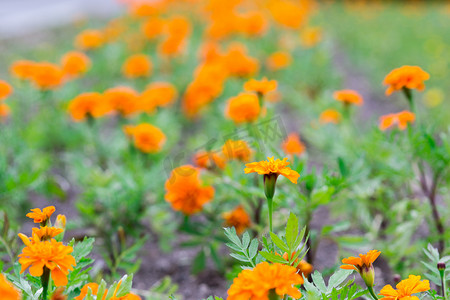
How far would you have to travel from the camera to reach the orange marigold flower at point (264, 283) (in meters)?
0.94

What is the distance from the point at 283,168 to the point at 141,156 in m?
1.30

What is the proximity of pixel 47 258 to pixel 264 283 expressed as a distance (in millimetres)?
419

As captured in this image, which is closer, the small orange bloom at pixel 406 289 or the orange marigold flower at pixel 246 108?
the small orange bloom at pixel 406 289

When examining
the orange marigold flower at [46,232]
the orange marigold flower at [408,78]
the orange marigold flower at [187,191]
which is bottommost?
the orange marigold flower at [187,191]

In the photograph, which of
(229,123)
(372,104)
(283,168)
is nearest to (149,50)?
(372,104)

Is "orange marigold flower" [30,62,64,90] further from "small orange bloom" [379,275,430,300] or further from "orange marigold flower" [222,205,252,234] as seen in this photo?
"small orange bloom" [379,275,430,300]

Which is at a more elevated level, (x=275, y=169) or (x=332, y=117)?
(x=275, y=169)

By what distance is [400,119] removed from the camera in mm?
1590

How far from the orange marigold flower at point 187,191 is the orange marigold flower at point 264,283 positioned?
2.79 ft

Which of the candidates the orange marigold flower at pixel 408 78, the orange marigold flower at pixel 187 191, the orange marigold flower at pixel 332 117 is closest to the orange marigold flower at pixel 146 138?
the orange marigold flower at pixel 187 191

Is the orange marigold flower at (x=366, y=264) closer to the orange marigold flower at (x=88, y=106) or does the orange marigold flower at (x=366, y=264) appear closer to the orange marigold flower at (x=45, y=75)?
the orange marigold flower at (x=88, y=106)

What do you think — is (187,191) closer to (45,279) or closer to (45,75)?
(45,279)

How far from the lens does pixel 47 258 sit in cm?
98

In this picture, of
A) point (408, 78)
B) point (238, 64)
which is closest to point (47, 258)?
point (408, 78)
